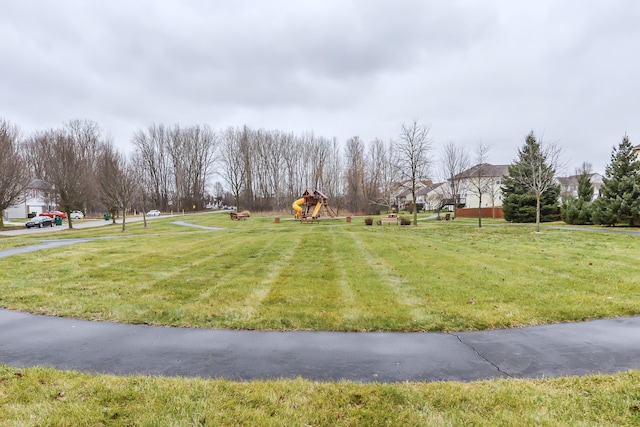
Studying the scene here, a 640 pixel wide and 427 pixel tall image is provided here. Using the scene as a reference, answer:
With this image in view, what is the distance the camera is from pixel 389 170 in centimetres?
6066

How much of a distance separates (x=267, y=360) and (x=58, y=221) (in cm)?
4595

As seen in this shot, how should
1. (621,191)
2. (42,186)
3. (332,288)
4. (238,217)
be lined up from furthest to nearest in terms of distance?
1. (42,186)
2. (238,217)
3. (621,191)
4. (332,288)

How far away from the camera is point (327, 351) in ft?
14.5

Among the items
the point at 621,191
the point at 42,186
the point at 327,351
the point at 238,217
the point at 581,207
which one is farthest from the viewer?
the point at 42,186

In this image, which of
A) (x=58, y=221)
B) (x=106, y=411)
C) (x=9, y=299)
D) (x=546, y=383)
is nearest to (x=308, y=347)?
(x=106, y=411)

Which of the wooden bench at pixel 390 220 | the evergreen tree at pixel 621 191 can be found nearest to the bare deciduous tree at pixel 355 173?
the wooden bench at pixel 390 220

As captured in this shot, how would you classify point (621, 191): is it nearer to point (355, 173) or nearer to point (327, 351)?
point (327, 351)

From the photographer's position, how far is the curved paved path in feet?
12.6

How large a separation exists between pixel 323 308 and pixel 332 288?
4.74 feet

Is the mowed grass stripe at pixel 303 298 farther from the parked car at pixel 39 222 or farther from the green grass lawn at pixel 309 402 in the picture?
the parked car at pixel 39 222

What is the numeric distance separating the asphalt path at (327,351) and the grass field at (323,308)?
1.01 feet

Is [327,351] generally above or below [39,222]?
below

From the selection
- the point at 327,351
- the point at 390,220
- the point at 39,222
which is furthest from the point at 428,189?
the point at 327,351

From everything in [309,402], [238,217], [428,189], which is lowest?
[309,402]
